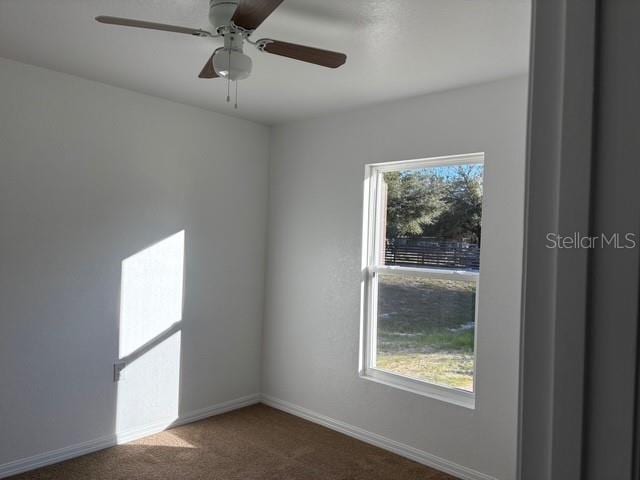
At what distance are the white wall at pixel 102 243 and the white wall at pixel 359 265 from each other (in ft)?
1.20

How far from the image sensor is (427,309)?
3.37 metres

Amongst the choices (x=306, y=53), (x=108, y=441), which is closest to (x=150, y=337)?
(x=108, y=441)

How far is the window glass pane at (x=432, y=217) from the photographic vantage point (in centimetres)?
317

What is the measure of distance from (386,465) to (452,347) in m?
0.89

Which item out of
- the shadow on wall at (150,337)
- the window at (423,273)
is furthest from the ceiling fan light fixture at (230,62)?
the shadow on wall at (150,337)

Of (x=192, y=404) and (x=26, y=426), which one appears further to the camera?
(x=192, y=404)

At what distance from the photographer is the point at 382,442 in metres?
3.41

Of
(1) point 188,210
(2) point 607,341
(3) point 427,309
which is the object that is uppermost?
(1) point 188,210

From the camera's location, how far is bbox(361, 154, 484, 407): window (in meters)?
3.17

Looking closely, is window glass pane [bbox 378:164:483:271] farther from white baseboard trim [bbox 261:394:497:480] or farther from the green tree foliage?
white baseboard trim [bbox 261:394:497:480]

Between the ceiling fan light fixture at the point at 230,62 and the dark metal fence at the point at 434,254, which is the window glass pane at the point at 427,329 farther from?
the ceiling fan light fixture at the point at 230,62

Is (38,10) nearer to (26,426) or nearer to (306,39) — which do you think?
(306,39)

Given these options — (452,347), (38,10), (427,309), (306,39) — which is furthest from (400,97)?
(38,10)
